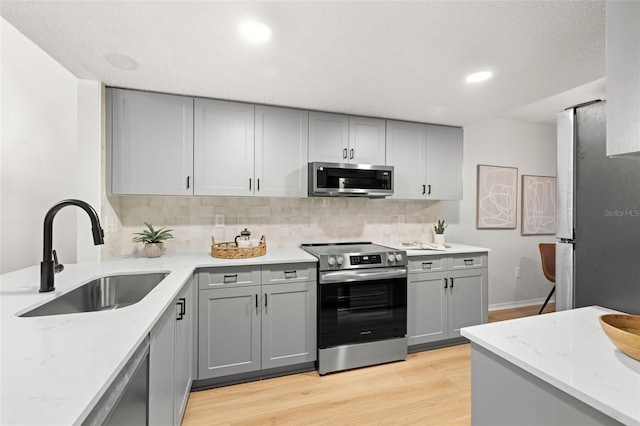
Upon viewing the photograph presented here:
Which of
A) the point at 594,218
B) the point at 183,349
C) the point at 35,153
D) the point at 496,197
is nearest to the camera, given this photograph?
the point at 594,218

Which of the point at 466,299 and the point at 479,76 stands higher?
the point at 479,76

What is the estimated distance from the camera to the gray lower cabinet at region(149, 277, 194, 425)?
127 centimetres

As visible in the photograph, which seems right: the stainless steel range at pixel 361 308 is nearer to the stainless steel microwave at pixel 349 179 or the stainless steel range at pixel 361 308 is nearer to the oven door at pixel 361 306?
the oven door at pixel 361 306

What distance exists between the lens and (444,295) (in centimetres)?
292

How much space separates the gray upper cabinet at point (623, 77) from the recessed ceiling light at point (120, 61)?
2.31m

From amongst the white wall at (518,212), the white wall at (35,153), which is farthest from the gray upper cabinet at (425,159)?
the white wall at (35,153)

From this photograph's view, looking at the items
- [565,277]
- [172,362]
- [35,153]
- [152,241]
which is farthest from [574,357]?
[35,153]

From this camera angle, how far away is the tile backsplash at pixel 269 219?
2.64 metres

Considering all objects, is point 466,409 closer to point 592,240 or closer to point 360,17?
point 592,240

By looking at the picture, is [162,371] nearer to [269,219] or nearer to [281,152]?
[269,219]

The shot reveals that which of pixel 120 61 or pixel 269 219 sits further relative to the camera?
pixel 269 219

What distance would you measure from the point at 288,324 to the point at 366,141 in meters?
1.88

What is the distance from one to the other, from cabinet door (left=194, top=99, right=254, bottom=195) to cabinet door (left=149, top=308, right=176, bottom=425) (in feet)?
4.15

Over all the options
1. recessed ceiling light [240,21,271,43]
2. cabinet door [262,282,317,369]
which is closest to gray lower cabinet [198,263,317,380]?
cabinet door [262,282,317,369]
